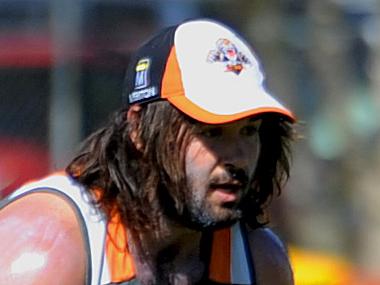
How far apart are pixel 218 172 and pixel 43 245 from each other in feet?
1.37

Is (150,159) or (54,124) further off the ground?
(150,159)

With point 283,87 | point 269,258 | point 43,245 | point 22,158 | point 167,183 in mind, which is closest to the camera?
point 43,245

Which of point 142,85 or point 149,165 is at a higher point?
point 142,85

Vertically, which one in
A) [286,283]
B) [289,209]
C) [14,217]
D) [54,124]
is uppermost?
[14,217]

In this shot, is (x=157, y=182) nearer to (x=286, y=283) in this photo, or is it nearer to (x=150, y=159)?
(x=150, y=159)

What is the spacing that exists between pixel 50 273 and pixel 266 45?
27.5ft

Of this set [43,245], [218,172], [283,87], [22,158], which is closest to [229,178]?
[218,172]

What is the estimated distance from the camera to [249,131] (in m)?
3.69

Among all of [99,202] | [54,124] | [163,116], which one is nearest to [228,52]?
[163,116]

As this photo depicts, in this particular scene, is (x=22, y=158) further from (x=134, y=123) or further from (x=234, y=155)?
(x=234, y=155)

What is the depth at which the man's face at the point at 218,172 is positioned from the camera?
141 inches

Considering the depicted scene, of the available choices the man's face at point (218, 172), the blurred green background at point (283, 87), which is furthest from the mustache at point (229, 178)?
the blurred green background at point (283, 87)

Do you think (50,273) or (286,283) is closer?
(50,273)

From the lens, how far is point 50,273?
3531 millimetres
